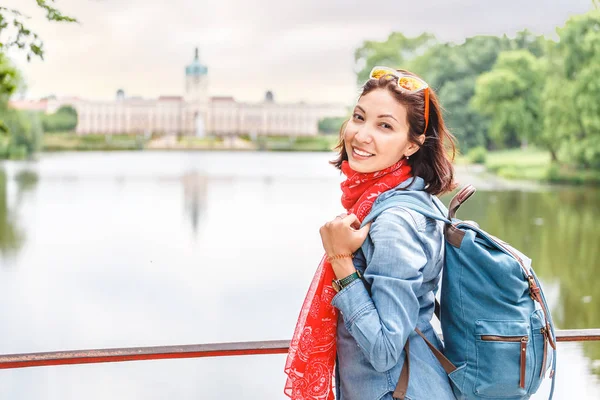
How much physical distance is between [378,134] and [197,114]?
38.5 meters

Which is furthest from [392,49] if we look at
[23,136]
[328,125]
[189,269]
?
[189,269]

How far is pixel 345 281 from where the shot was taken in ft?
3.11

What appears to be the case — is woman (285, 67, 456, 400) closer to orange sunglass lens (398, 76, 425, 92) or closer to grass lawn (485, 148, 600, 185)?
orange sunglass lens (398, 76, 425, 92)

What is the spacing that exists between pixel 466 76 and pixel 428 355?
30.0 m

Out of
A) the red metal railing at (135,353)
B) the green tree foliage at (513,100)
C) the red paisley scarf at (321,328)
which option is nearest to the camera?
the red paisley scarf at (321,328)

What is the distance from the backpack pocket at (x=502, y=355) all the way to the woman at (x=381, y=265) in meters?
0.07

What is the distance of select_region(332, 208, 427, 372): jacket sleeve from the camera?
91 centimetres

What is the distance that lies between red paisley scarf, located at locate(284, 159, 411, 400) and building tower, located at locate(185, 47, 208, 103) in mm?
38747

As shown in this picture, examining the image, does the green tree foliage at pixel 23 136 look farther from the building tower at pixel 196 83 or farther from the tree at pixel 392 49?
the tree at pixel 392 49

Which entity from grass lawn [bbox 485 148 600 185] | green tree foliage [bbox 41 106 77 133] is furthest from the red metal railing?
green tree foliage [bbox 41 106 77 133]

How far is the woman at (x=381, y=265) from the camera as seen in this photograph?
0.92 m

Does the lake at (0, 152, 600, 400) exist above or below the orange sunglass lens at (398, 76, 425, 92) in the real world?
below

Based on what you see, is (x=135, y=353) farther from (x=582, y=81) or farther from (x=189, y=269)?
(x=582, y=81)

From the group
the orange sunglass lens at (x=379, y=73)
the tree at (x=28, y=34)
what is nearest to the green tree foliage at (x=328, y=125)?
the tree at (x=28, y=34)
